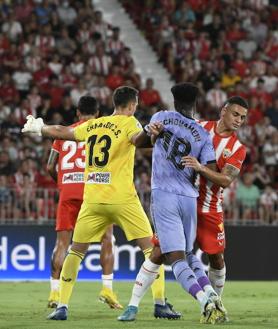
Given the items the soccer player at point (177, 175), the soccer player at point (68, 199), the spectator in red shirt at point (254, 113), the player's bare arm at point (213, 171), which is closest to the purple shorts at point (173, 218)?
the soccer player at point (177, 175)

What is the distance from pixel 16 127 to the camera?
75.2ft

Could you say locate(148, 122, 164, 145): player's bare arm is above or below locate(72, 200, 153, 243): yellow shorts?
above

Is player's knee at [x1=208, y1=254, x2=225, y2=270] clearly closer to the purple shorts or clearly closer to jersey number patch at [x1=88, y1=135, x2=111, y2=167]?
the purple shorts

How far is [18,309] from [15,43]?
13158 mm

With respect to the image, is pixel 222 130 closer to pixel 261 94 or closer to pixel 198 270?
pixel 198 270

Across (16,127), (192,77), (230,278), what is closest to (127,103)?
(230,278)

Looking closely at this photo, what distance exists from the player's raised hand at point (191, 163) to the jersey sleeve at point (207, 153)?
16 cm

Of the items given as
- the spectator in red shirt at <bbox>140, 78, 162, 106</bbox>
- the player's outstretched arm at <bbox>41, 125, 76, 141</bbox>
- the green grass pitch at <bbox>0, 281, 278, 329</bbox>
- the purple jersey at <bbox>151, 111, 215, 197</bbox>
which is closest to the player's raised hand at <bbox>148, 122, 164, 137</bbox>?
the purple jersey at <bbox>151, 111, 215, 197</bbox>

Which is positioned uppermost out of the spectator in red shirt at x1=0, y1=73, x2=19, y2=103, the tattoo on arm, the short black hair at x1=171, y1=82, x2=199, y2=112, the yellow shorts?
the spectator in red shirt at x1=0, y1=73, x2=19, y2=103

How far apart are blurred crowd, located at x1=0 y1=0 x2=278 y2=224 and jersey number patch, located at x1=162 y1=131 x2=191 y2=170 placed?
8664mm

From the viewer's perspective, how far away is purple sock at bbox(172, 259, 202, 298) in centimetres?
1058

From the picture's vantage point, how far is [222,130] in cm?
1160

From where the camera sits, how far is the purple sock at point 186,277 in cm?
1058

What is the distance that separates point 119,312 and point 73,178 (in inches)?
82.3
